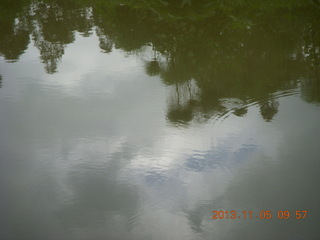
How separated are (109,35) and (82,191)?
46.3 feet

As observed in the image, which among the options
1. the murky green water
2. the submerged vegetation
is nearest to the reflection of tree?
the submerged vegetation

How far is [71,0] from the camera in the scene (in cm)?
3161

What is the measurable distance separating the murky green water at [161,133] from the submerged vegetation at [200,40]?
10cm

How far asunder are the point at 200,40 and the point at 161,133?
9.63 metres

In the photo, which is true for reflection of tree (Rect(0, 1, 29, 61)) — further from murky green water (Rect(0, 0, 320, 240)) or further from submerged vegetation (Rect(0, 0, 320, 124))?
murky green water (Rect(0, 0, 320, 240))

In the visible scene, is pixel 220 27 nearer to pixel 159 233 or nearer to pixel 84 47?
pixel 84 47
